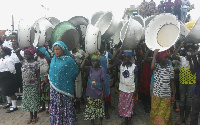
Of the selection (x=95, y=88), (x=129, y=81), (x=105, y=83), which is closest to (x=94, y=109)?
(x=95, y=88)

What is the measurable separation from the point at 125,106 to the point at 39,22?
2.74 m

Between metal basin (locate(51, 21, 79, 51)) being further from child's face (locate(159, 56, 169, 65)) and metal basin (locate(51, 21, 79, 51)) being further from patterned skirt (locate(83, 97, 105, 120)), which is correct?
child's face (locate(159, 56, 169, 65))

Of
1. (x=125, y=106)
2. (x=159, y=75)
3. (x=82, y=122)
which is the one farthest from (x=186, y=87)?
(x=82, y=122)

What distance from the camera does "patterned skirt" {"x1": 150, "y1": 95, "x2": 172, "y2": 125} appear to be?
3020mm

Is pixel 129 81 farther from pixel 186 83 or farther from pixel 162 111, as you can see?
pixel 186 83

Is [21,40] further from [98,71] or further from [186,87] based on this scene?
[186,87]

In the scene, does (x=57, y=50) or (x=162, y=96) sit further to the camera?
(x=162, y=96)

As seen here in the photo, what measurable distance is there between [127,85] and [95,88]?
0.67 m

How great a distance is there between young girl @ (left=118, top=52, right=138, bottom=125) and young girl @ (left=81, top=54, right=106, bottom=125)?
17.7 inches

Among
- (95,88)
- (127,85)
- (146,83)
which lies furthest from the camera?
(146,83)

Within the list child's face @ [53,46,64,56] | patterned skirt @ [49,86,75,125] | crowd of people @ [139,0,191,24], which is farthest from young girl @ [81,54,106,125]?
crowd of people @ [139,0,191,24]

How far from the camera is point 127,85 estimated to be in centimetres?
337

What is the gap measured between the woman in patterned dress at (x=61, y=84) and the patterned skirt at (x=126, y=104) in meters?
1.14

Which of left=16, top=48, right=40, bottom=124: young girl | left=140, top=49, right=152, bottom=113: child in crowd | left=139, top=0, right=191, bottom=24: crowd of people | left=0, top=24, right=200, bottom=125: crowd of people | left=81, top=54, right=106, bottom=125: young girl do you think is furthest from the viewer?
left=139, top=0, right=191, bottom=24: crowd of people
